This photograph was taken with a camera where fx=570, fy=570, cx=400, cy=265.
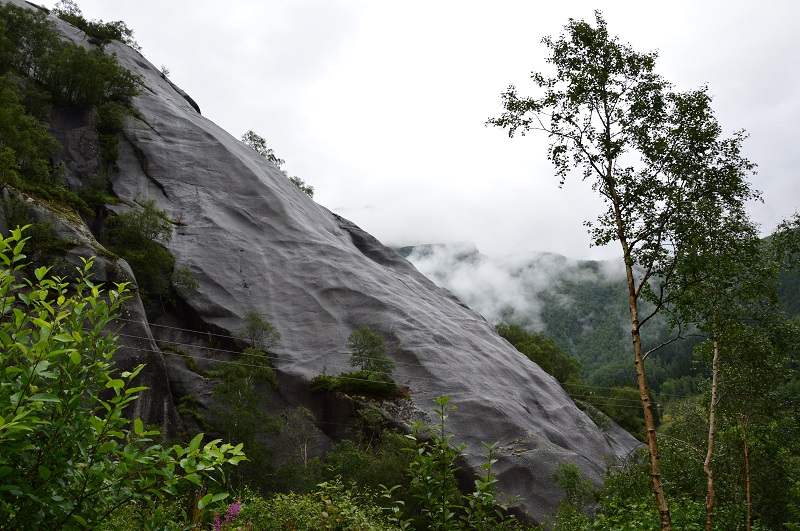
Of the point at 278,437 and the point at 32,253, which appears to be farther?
the point at 278,437

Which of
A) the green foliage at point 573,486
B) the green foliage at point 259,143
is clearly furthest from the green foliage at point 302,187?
the green foliage at point 573,486

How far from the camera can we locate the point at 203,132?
5797 centimetres

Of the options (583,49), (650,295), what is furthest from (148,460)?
(583,49)

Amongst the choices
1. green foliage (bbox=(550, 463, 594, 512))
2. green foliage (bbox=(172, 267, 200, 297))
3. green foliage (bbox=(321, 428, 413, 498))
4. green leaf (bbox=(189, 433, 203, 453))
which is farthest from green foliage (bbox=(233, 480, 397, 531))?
green foliage (bbox=(172, 267, 200, 297))

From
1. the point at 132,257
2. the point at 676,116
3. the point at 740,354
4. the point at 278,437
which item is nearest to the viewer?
the point at 676,116

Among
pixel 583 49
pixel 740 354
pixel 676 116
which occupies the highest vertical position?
pixel 583 49

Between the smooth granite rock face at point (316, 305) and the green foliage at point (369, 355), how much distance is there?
4.84 feet

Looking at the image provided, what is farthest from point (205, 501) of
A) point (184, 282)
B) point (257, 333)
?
point (184, 282)

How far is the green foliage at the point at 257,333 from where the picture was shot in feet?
132

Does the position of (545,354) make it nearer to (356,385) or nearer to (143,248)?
(356,385)

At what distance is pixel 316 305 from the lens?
→ 4581 centimetres

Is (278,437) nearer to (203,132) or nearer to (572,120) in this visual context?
(572,120)

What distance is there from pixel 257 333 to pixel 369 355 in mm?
8085

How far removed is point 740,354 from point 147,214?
37740 mm
